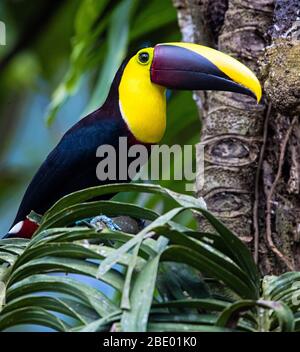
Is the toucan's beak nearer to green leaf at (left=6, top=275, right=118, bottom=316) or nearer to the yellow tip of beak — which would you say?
the yellow tip of beak

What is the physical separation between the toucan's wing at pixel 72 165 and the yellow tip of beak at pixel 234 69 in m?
0.47

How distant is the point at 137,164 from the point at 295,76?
2.70 feet

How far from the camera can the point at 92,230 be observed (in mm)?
1834

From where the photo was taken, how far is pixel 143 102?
121 inches

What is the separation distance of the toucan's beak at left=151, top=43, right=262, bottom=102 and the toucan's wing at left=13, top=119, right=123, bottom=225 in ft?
0.83

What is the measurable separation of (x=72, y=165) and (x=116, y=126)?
8.2 inches

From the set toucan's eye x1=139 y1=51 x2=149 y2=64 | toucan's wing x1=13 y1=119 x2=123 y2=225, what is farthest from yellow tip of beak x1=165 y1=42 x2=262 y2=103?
toucan's wing x1=13 y1=119 x2=123 y2=225

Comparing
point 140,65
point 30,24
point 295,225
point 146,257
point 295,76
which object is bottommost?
point 146,257

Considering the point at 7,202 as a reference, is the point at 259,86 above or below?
below

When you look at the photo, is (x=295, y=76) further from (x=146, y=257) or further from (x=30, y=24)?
(x=30, y=24)

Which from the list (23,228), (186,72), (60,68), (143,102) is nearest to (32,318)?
(23,228)
